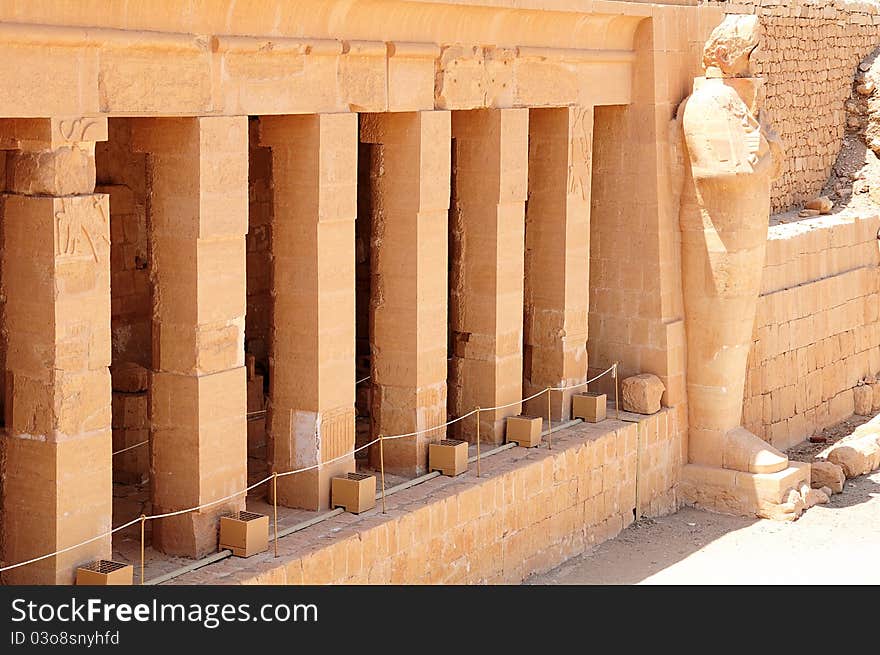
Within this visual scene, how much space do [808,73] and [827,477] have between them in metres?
5.93

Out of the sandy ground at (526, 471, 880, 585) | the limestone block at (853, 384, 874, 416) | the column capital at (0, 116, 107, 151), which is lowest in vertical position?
the sandy ground at (526, 471, 880, 585)

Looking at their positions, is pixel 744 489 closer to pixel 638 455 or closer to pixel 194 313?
pixel 638 455

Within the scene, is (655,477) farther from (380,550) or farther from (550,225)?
(380,550)

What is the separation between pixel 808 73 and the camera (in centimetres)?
1819

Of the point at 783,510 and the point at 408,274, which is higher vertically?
the point at 408,274

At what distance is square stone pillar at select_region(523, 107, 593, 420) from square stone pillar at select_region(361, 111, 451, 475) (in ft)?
5.88

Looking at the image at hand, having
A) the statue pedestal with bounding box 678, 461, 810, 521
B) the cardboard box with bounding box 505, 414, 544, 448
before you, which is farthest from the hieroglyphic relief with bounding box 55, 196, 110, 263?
the statue pedestal with bounding box 678, 461, 810, 521

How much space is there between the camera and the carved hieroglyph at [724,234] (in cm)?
1298

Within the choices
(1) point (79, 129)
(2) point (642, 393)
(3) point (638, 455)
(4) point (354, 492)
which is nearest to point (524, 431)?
(3) point (638, 455)

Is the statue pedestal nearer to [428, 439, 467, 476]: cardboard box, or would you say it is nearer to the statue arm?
the statue arm

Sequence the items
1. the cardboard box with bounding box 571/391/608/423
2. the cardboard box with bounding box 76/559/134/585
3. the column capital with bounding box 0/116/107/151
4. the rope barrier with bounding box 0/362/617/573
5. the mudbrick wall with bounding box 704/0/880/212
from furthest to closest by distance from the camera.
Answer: the mudbrick wall with bounding box 704/0/880/212, the cardboard box with bounding box 571/391/608/423, the rope barrier with bounding box 0/362/617/573, the cardboard box with bounding box 76/559/134/585, the column capital with bounding box 0/116/107/151

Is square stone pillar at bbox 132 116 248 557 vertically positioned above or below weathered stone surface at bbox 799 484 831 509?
above

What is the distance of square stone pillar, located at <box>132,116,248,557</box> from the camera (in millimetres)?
9039

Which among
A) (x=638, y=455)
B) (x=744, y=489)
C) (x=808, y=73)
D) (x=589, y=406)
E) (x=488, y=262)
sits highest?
(x=808, y=73)
